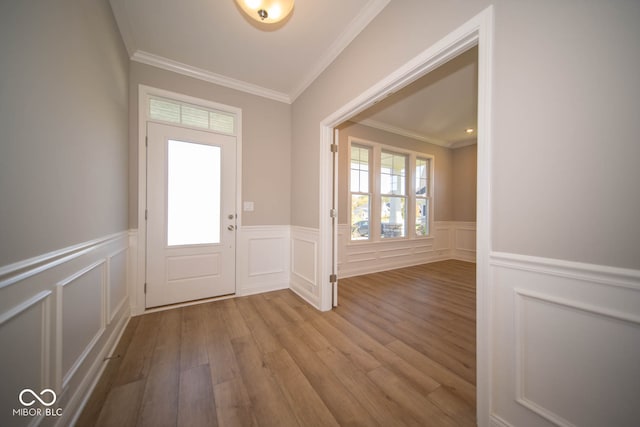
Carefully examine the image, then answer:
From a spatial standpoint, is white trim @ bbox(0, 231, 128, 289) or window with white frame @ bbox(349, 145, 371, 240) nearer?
white trim @ bbox(0, 231, 128, 289)

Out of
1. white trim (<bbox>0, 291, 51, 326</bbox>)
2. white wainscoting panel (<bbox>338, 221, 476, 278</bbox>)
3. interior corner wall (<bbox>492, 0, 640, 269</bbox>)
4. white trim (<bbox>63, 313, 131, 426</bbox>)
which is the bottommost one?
white trim (<bbox>63, 313, 131, 426</bbox>)

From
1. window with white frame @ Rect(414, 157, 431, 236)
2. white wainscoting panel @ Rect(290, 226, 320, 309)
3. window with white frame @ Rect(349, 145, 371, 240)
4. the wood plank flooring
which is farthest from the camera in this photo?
window with white frame @ Rect(414, 157, 431, 236)

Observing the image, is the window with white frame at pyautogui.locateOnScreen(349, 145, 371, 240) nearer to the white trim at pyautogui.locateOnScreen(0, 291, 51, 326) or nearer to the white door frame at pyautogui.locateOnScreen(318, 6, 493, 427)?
the white door frame at pyautogui.locateOnScreen(318, 6, 493, 427)

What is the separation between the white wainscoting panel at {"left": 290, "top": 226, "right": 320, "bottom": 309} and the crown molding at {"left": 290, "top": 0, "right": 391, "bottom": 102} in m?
1.94

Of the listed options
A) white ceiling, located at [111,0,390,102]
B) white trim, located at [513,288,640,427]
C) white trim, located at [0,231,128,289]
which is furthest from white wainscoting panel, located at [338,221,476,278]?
white trim, located at [0,231,128,289]

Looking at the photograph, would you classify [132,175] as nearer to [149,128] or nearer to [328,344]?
[149,128]

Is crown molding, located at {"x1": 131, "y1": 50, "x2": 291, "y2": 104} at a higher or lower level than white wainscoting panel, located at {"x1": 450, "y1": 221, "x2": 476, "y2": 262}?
higher

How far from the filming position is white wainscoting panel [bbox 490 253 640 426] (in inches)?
30.7

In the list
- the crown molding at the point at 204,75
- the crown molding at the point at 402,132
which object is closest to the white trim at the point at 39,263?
the crown molding at the point at 204,75

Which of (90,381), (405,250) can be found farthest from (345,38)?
(405,250)

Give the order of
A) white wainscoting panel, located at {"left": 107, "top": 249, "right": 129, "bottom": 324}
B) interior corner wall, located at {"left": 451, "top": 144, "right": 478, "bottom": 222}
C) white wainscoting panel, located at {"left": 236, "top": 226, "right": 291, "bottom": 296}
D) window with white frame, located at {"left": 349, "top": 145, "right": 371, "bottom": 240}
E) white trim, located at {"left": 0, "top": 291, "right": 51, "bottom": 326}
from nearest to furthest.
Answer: white trim, located at {"left": 0, "top": 291, "right": 51, "bottom": 326} < white wainscoting panel, located at {"left": 107, "top": 249, "right": 129, "bottom": 324} < white wainscoting panel, located at {"left": 236, "top": 226, "right": 291, "bottom": 296} < window with white frame, located at {"left": 349, "top": 145, "right": 371, "bottom": 240} < interior corner wall, located at {"left": 451, "top": 144, "right": 478, "bottom": 222}

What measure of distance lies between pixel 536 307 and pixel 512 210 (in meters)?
0.46

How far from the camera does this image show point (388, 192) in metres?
4.57

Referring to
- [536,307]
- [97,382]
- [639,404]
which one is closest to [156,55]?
[97,382]
